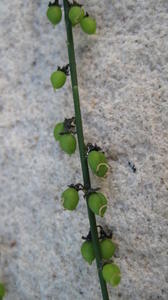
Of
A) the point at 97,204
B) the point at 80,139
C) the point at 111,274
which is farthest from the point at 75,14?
the point at 111,274

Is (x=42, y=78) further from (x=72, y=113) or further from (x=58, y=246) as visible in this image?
(x=58, y=246)

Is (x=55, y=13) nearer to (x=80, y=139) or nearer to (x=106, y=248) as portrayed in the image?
(x=80, y=139)

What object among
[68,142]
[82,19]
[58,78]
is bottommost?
[68,142]

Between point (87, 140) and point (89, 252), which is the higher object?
point (87, 140)

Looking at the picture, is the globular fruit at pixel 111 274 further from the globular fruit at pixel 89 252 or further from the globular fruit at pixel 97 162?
the globular fruit at pixel 97 162

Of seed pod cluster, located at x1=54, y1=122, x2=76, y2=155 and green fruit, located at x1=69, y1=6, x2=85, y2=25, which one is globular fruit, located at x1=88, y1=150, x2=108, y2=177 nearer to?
seed pod cluster, located at x1=54, y1=122, x2=76, y2=155

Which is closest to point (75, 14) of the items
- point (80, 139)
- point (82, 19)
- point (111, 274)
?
point (82, 19)

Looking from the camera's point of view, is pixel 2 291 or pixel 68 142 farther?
pixel 2 291
